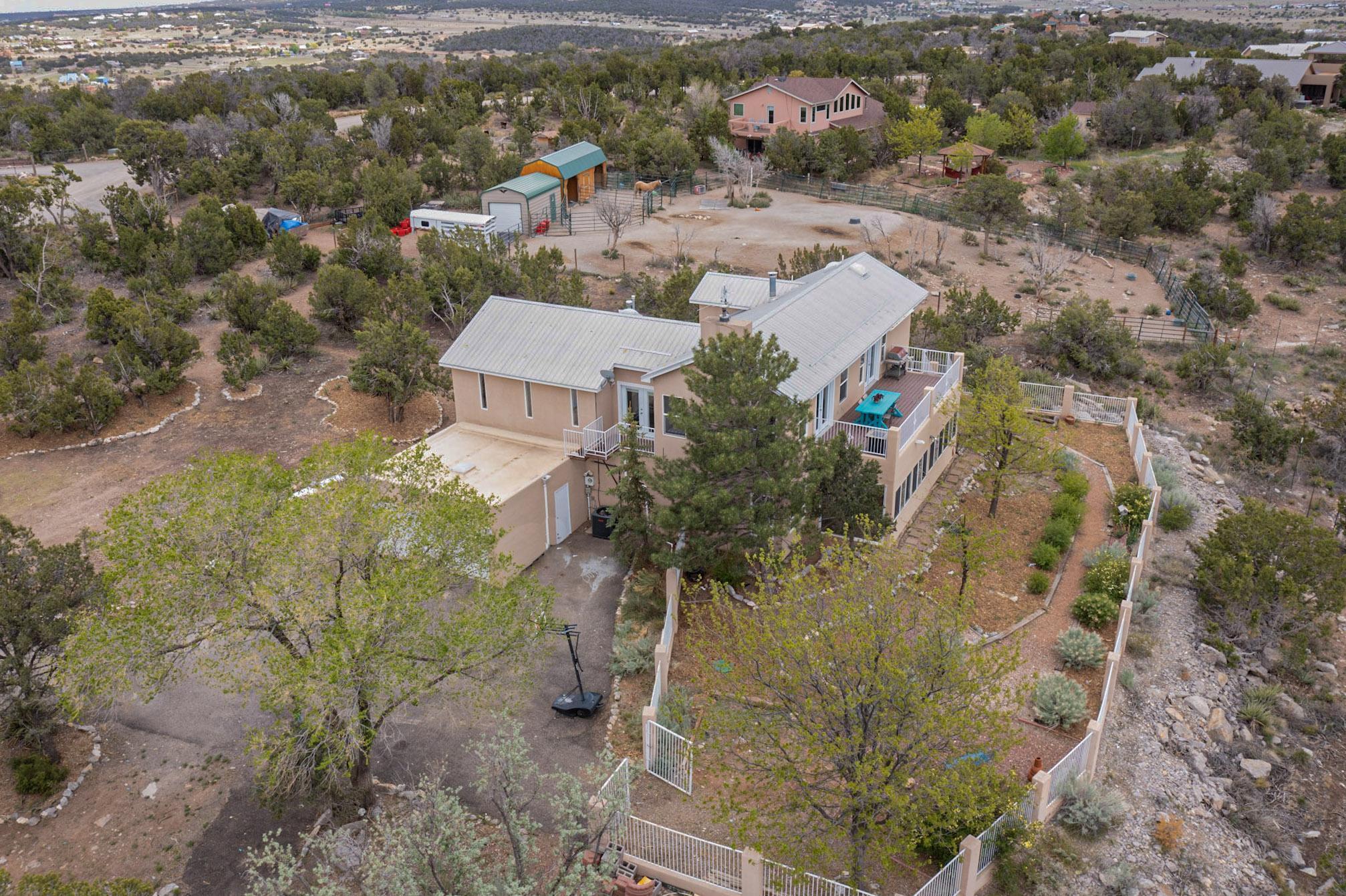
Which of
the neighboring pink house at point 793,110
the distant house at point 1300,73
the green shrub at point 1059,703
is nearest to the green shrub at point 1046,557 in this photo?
the green shrub at point 1059,703

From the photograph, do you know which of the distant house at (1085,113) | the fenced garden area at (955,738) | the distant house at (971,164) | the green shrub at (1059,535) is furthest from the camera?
the distant house at (1085,113)

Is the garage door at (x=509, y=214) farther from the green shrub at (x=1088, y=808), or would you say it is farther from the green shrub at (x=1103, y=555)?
the green shrub at (x=1088, y=808)

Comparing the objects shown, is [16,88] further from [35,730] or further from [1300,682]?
[1300,682]

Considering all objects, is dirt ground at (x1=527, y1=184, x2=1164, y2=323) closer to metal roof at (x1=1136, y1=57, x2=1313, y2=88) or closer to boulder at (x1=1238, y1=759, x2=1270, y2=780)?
boulder at (x1=1238, y1=759, x2=1270, y2=780)

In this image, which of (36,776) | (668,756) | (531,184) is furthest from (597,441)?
(531,184)

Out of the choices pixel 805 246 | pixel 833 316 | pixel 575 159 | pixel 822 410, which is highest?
pixel 833 316

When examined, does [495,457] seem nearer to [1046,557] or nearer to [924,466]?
[924,466]
